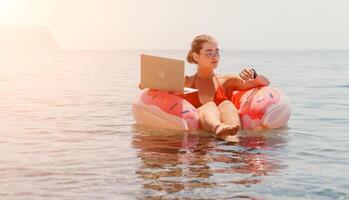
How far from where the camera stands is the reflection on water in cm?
474

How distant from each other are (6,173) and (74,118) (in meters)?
4.48

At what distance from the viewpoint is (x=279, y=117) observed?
7828mm

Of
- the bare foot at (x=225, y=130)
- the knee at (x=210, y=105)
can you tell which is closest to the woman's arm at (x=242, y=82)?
the knee at (x=210, y=105)

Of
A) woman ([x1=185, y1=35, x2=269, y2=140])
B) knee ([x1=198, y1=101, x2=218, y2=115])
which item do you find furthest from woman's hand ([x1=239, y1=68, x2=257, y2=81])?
knee ([x1=198, y1=101, x2=218, y2=115])

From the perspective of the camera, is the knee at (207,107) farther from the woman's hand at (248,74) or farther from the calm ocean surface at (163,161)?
the woman's hand at (248,74)

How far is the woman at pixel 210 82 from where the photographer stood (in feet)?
24.6

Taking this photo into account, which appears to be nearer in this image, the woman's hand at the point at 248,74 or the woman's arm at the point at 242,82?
the woman's hand at the point at 248,74

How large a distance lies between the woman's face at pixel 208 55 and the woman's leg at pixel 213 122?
53 cm

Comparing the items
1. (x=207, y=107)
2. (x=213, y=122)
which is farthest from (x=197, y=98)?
(x=213, y=122)

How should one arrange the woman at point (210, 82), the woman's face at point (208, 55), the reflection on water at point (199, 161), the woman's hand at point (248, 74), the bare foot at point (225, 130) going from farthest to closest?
the woman's hand at point (248, 74) → the woman's face at point (208, 55) → the woman at point (210, 82) → the bare foot at point (225, 130) → the reflection on water at point (199, 161)

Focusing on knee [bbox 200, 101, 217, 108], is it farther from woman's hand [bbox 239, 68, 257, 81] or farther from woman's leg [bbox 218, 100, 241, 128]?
woman's hand [bbox 239, 68, 257, 81]

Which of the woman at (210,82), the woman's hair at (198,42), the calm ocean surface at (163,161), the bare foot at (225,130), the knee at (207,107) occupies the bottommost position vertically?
the calm ocean surface at (163,161)

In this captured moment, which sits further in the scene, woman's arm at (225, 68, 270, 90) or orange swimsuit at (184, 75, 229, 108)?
woman's arm at (225, 68, 270, 90)

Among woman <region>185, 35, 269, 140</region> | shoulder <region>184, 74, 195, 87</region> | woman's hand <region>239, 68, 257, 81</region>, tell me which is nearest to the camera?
woman <region>185, 35, 269, 140</region>
